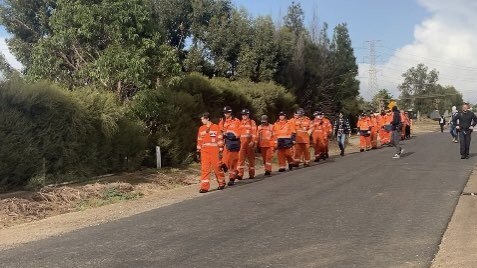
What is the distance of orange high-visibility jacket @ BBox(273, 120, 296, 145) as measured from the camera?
18292mm

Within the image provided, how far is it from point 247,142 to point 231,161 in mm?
1587

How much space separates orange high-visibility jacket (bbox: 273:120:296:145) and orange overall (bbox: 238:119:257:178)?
1709 millimetres

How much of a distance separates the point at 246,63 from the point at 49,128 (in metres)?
16.0

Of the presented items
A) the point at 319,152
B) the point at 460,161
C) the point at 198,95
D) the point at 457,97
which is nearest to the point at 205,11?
the point at 198,95

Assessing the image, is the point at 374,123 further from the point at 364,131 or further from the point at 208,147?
the point at 208,147

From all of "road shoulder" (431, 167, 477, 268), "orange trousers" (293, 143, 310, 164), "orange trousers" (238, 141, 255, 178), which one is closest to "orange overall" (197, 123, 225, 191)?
"orange trousers" (238, 141, 255, 178)

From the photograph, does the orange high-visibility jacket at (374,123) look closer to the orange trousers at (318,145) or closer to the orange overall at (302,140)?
the orange trousers at (318,145)

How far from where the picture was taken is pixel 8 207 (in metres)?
11.4

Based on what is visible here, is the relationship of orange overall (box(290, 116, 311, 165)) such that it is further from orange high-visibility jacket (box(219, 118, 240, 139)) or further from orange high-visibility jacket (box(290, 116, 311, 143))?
orange high-visibility jacket (box(219, 118, 240, 139))

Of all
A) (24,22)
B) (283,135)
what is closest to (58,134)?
(283,135)

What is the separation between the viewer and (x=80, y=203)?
12.8m

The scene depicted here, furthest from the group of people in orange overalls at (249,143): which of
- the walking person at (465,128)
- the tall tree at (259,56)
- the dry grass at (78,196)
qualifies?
the tall tree at (259,56)

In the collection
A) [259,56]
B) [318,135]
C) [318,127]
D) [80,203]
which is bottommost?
[80,203]

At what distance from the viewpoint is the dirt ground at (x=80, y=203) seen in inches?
396
